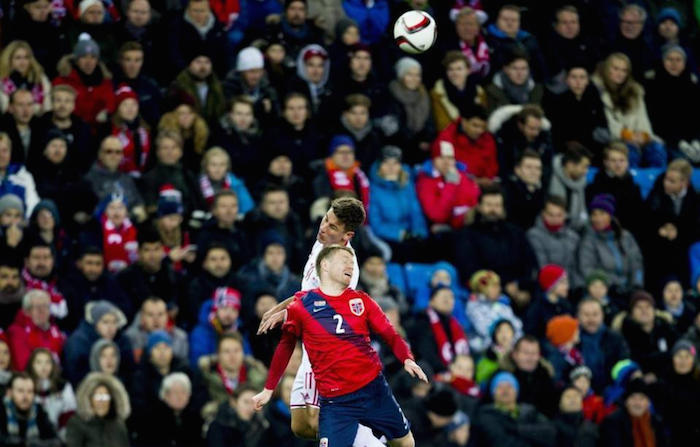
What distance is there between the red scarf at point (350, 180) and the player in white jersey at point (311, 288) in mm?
6241

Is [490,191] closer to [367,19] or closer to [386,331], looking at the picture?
[367,19]

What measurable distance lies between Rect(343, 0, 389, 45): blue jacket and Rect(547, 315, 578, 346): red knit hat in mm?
4375

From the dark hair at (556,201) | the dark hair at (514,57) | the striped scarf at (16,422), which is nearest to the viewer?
the striped scarf at (16,422)

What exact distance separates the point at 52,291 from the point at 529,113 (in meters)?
6.39

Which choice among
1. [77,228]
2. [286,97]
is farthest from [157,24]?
[77,228]

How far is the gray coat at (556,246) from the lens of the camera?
64.8ft

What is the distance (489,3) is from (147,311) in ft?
25.5

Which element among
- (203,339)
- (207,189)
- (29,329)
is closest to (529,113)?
(207,189)

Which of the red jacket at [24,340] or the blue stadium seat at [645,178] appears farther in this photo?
the blue stadium seat at [645,178]

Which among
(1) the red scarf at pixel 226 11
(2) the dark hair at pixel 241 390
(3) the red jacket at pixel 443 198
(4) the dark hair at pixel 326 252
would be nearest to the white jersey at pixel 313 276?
(4) the dark hair at pixel 326 252

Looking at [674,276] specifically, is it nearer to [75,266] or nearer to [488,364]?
[488,364]

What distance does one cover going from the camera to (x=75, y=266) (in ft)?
57.4

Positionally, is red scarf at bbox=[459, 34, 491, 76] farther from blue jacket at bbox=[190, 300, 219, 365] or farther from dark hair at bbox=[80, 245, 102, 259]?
dark hair at bbox=[80, 245, 102, 259]

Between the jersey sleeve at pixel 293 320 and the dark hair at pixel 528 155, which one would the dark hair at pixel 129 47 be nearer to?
the dark hair at pixel 528 155
